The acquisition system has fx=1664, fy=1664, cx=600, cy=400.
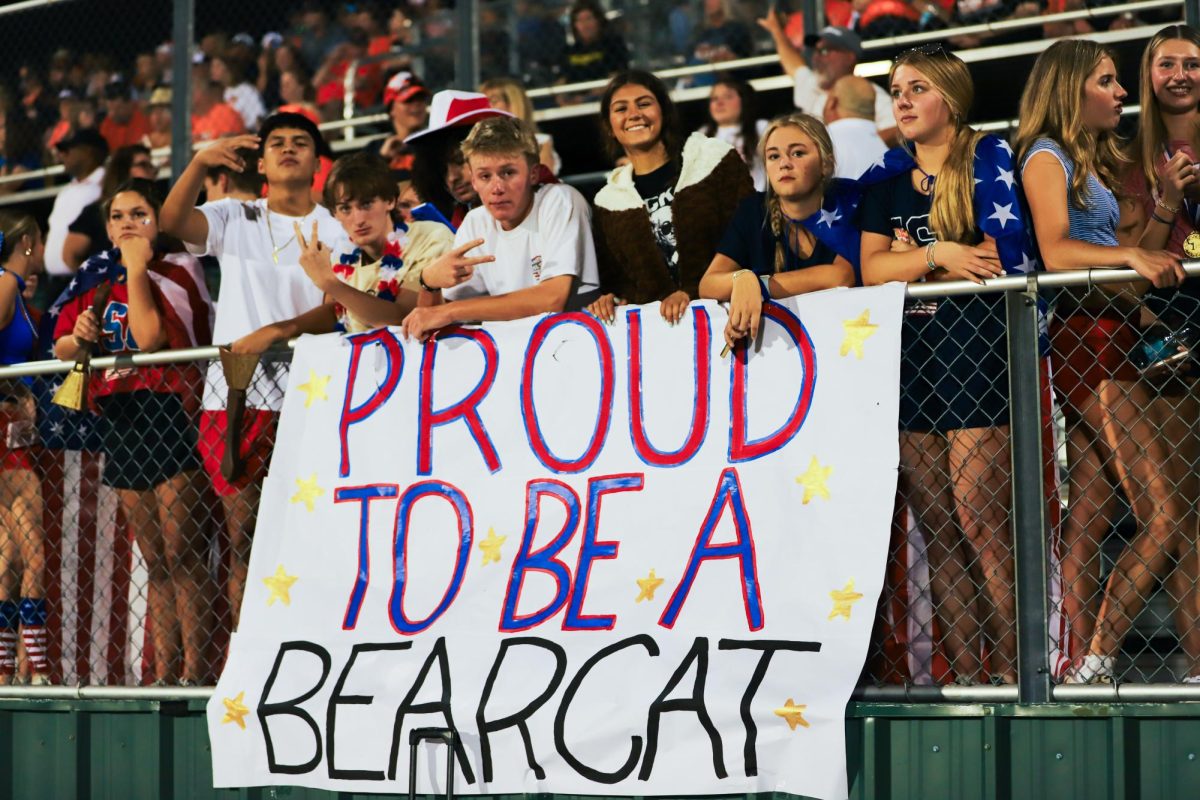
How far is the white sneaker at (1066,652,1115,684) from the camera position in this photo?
4.77 metres

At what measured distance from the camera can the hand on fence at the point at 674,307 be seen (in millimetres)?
5277

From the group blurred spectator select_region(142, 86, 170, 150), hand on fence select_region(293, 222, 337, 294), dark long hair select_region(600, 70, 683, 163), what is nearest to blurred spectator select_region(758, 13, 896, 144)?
dark long hair select_region(600, 70, 683, 163)

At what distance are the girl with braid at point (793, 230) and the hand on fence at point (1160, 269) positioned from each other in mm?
926

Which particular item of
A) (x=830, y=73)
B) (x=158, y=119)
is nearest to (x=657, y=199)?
(x=830, y=73)

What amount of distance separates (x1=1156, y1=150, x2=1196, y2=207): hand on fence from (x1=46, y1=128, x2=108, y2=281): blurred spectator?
6.90 m

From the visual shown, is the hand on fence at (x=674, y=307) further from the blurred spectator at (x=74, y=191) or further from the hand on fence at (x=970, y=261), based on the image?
the blurred spectator at (x=74, y=191)

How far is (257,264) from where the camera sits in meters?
6.46

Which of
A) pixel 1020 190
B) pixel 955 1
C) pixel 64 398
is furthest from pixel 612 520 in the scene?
pixel 955 1

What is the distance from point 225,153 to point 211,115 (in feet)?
14.7

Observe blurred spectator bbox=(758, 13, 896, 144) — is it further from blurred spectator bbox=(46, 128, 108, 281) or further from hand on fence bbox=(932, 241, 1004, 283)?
blurred spectator bbox=(46, 128, 108, 281)

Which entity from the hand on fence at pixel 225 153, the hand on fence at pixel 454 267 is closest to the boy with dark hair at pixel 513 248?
the hand on fence at pixel 454 267

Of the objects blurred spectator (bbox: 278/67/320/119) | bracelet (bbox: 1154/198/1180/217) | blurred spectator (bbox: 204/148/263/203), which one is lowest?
bracelet (bbox: 1154/198/1180/217)

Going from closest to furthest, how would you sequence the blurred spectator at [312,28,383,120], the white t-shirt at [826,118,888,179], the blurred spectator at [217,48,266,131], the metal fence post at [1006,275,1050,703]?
the metal fence post at [1006,275,1050,703] < the white t-shirt at [826,118,888,179] < the blurred spectator at [312,28,383,120] < the blurred spectator at [217,48,266,131]

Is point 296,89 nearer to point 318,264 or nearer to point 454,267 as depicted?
point 318,264
